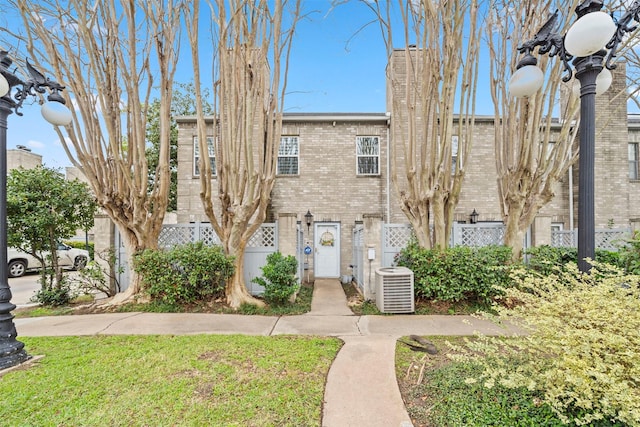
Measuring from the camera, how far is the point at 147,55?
20.2 feet

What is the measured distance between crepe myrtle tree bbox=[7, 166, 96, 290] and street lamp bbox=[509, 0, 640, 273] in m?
8.47

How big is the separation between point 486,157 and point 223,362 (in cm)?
1038

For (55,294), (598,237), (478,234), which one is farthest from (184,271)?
(598,237)

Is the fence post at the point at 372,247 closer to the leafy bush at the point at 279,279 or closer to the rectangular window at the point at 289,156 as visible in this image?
the leafy bush at the point at 279,279

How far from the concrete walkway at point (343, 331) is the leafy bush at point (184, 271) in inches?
18.9

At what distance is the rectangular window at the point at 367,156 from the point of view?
10.2m

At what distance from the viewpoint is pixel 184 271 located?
5.87m

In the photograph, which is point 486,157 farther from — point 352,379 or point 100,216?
point 100,216

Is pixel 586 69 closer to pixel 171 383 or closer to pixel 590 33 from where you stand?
pixel 590 33

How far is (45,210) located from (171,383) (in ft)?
18.2

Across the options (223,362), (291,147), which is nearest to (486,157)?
(291,147)

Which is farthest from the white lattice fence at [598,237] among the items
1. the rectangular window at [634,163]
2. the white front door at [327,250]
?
the white front door at [327,250]

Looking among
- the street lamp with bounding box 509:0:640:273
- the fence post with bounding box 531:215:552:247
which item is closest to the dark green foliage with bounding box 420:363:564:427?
the street lamp with bounding box 509:0:640:273

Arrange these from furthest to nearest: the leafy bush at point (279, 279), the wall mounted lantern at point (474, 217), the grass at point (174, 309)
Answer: the wall mounted lantern at point (474, 217), the leafy bush at point (279, 279), the grass at point (174, 309)
